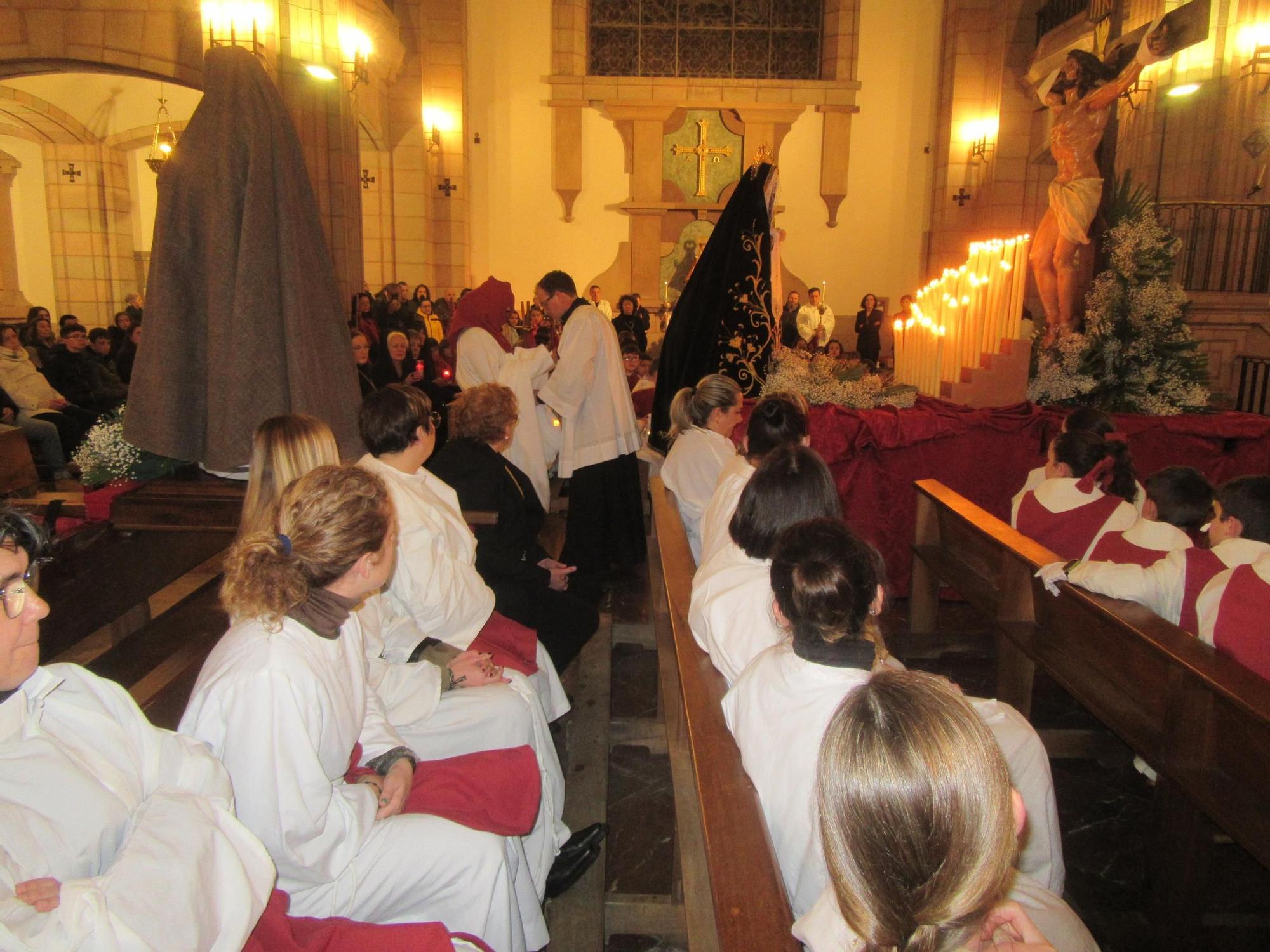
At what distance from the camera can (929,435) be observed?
4.41 meters

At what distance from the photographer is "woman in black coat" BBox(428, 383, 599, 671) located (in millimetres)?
3260

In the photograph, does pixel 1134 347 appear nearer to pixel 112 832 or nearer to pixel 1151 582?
pixel 1151 582

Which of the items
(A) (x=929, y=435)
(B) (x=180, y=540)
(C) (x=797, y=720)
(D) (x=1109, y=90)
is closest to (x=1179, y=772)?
(C) (x=797, y=720)

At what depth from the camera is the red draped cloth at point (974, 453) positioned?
4.45 meters

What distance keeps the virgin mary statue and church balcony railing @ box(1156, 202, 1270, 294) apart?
17.2 ft

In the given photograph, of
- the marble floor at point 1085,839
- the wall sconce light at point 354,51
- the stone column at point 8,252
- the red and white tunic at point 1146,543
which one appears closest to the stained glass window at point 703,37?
the wall sconce light at point 354,51

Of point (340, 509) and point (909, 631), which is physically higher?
point (340, 509)

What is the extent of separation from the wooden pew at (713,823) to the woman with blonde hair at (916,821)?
0.31 metres

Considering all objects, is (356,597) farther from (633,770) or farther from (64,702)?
(633,770)

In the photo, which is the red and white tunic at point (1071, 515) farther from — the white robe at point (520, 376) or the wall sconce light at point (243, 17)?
the wall sconce light at point (243, 17)

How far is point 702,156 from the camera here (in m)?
14.3

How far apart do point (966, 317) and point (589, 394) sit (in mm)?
2156

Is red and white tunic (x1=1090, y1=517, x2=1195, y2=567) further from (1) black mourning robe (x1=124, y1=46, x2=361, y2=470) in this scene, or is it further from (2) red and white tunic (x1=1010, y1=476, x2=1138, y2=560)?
(1) black mourning robe (x1=124, y1=46, x2=361, y2=470)

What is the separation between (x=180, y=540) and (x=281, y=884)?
1.38m
